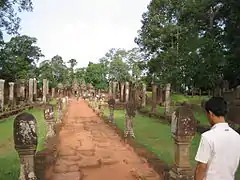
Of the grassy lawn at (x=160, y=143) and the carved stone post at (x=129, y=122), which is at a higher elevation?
the carved stone post at (x=129, y=122)

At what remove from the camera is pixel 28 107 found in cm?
2989

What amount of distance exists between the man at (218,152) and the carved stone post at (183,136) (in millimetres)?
2184

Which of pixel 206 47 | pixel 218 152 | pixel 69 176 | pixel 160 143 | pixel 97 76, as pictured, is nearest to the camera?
pixel 218 152

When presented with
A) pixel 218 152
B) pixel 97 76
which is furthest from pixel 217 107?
pixel 97 76

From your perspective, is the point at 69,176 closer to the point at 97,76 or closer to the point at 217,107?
the point at 217,107

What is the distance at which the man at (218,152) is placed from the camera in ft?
9.99

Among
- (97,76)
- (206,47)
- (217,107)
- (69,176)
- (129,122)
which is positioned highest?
(97,76)

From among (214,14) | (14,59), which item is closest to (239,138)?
(214,14)

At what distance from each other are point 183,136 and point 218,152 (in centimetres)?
236

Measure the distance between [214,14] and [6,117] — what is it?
18527 mm

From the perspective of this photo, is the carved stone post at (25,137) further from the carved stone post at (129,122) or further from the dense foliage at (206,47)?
the dense foliage at (206,47)

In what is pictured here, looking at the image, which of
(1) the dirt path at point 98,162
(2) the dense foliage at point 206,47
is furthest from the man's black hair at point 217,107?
(2) the dense foliage at point 206,47

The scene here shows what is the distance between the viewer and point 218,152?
3.06 meters

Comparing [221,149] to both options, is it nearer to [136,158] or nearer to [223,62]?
[136,158]
